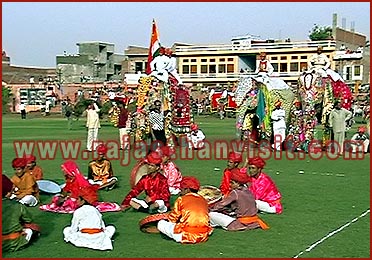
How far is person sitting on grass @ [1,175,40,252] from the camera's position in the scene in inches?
243

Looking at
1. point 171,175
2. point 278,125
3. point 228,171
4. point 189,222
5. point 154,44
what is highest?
point 154,44

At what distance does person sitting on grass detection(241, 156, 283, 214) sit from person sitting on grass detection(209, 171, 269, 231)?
0.91 metres

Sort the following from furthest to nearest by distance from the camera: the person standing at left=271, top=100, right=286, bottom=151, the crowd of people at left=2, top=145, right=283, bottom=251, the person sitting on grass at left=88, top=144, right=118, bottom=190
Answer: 1. the person standing at left=271, top=100, right=286, bottom=151
2. the person sitting on grass at left=88, top=144, right=118, bottom=190
3. the crowd of people at left=2, top=145, right=283, bottom=251

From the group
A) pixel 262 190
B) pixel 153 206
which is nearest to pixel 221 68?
pixel 262 190

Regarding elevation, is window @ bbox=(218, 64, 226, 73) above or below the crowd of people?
above

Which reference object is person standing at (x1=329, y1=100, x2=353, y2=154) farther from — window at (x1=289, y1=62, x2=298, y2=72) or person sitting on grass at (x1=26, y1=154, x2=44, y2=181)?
window at (x1=289, y1=62, x2=298, y2=72)

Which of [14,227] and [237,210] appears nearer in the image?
[14,227]

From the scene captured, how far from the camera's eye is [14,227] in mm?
6223

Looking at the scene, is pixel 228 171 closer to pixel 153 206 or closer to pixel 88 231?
pixel 153 206

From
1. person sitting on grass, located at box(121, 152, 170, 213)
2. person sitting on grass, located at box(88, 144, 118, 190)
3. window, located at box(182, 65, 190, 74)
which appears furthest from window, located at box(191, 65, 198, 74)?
person sitting on grass, located at box(121, 152, 170, 213)

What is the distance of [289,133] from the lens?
1647cm

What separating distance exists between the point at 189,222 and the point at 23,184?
298 centimetres

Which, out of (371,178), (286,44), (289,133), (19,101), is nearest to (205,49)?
(286,44)

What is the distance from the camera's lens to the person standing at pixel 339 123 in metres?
15.4
